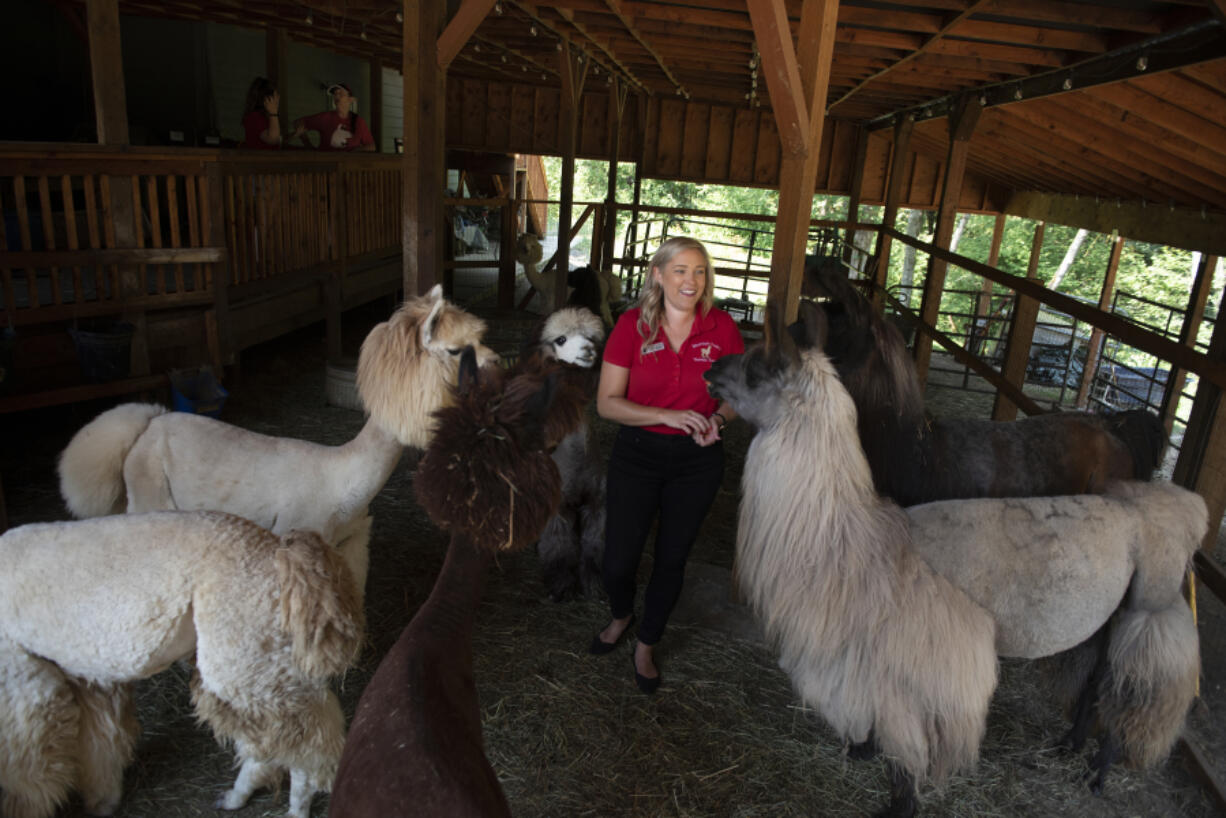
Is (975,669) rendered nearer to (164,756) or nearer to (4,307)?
(164,756)

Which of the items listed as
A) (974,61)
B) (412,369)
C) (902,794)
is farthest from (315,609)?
(974,61)

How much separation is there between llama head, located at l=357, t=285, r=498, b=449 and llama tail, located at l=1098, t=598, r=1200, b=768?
109 inches

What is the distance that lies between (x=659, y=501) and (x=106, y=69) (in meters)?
5.18

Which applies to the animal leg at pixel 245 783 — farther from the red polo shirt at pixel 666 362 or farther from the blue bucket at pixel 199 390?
the blue bucket at pixel 199 390

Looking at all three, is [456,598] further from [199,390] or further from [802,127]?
[199,390]

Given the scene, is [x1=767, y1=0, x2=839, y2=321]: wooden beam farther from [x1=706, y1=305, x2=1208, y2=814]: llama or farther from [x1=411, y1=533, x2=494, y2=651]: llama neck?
[x1=411, y1=533, x2=494, y2=651]: llama neck

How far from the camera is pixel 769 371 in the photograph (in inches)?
105

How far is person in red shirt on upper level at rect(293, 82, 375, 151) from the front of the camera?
8.34 meters

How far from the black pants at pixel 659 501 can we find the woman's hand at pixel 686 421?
201 millimetres

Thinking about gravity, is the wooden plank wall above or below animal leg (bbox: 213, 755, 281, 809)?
above

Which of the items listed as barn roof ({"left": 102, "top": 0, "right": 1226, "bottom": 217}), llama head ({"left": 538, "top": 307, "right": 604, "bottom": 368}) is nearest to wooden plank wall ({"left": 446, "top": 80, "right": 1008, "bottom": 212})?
barn roof ({"left": 102, "top": 0, "right": 1226, "bottom": 217})

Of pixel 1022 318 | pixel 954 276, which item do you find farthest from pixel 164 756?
pixel 954 276

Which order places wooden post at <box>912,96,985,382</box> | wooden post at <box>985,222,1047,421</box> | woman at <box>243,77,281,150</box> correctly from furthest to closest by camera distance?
wooden post at <box>912,96,985,382</box> < woman at <box>243,77,281,150</box> < wooden post at <box>985,222,1047,421</box>

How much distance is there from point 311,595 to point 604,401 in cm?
131
